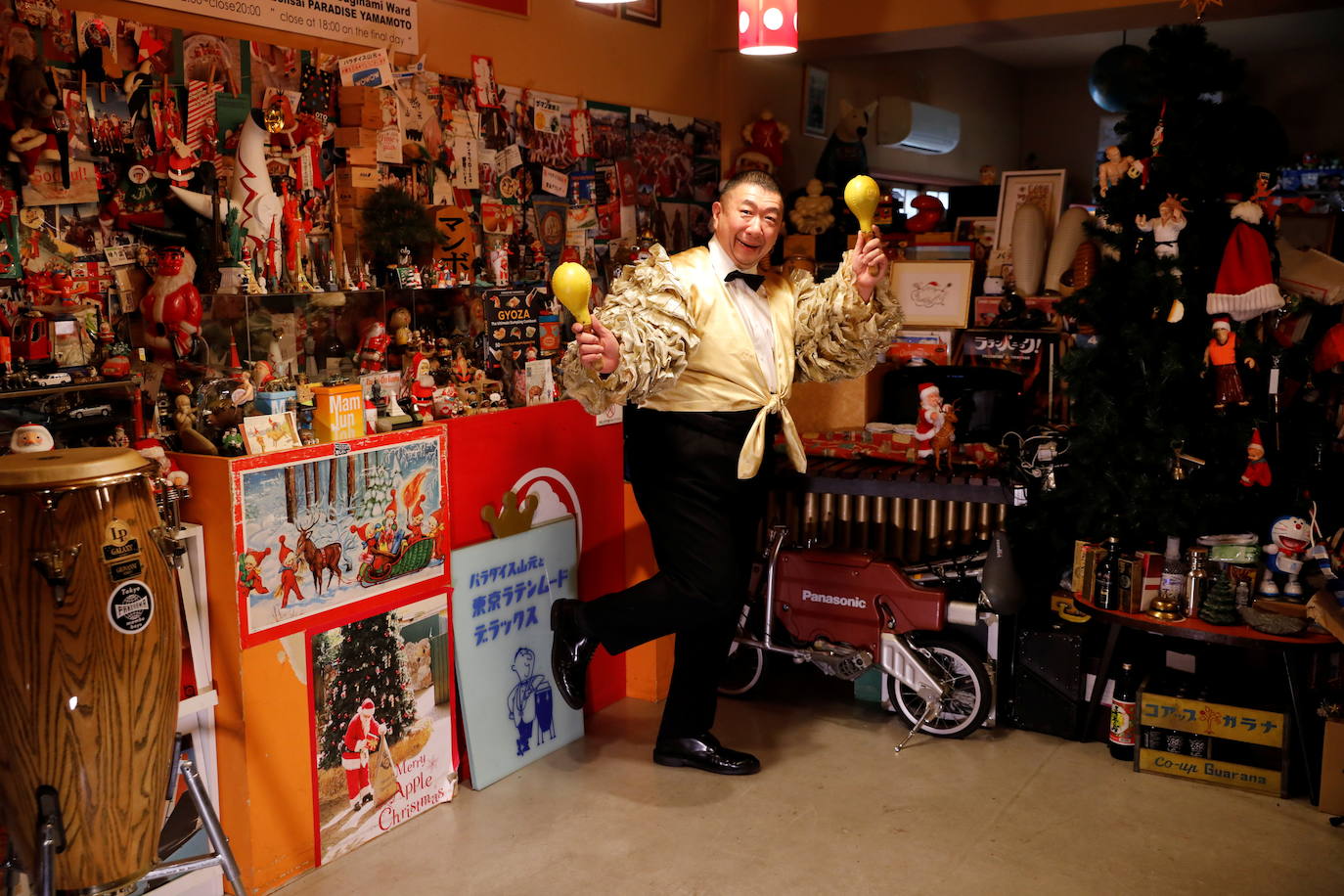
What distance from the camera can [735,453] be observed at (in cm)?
329

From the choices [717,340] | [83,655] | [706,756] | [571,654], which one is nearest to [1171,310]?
[717,340]

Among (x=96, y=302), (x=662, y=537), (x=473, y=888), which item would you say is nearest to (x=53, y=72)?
(x=96, y=302)

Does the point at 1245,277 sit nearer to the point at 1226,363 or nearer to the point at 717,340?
the point at 1226,363

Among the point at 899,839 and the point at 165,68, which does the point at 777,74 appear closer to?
the point at 165,68

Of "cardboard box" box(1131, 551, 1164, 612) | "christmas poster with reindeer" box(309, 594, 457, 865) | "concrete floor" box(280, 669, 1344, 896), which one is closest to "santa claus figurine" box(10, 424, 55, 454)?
"christmas poster with reindeer" box(309, 594, 457, 865)

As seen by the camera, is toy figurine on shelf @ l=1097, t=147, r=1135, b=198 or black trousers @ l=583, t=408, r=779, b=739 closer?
black trousers @ l=583, t=408, r=779, b=739

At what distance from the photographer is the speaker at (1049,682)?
3.73 m

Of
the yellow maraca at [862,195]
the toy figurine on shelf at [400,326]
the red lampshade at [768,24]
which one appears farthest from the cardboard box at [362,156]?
the yellow maraca at [862,195]

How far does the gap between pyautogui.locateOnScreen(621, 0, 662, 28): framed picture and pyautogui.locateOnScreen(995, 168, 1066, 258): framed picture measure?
1.65m

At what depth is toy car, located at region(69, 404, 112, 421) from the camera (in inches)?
101

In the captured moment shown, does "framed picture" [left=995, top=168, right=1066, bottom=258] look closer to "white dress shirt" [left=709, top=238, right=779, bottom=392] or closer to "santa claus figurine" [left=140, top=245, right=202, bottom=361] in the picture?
"white dress shirt" [left=709, top=238, right=779, bottom=392]

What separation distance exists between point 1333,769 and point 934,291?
230 cm

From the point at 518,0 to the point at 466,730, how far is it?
2358 millimetres

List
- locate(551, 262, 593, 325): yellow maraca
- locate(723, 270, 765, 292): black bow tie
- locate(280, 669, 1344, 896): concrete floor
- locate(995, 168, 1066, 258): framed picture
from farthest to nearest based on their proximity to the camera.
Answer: locate(995, 168, 1066, 258): framed picture
locate(723, 270, 765, 292): black bow tie
locate(280, 669, 1344, 896): concrete floor
locate(551, 262, 593, 325): yellow maraca
